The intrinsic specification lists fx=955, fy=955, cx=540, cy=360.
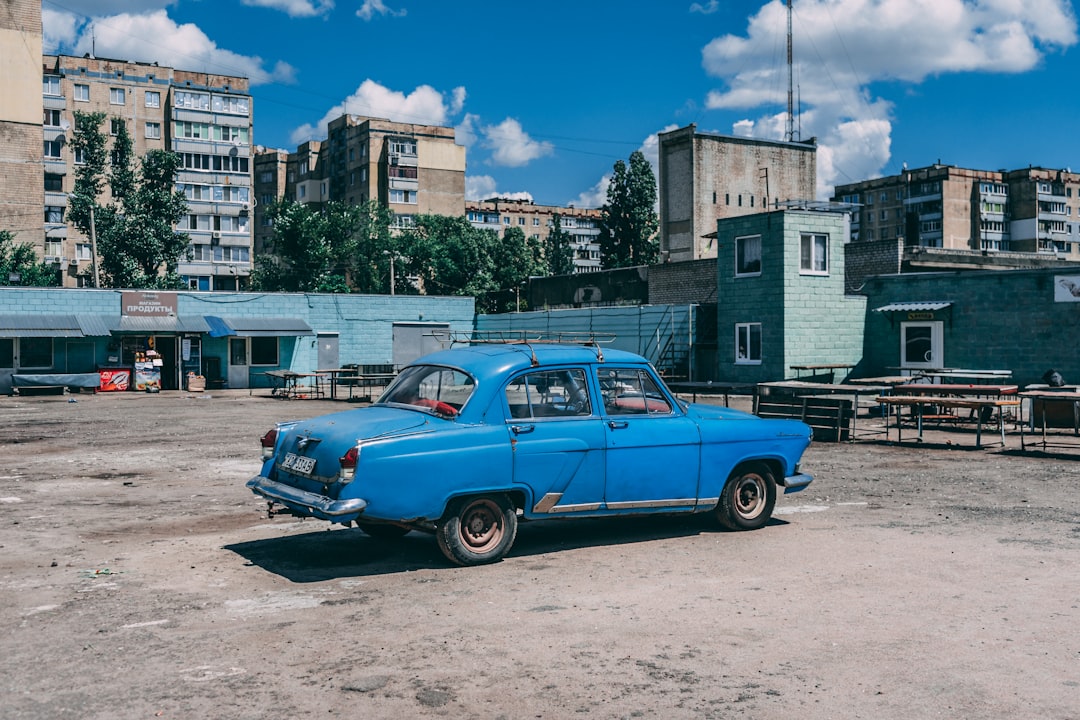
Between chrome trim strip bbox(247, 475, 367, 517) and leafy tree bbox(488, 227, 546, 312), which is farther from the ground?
leafy tree bbox(488, 227, 546, 312)

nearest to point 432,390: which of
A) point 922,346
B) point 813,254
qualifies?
point 922,346

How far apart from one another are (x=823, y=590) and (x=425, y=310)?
39787 mm

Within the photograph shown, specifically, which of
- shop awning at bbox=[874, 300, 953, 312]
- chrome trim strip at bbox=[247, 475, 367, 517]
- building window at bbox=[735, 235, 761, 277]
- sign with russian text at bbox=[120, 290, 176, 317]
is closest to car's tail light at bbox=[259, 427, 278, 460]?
chrome trim strip at bbox=[247, 475, 367, 517]

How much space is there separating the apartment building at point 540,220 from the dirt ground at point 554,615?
10589 cm

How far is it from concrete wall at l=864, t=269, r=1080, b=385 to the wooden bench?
10.4 meters

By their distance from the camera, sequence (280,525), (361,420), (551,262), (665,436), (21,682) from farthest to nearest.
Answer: (551,262), (280,525), (665,436), (361,420), (21,682)

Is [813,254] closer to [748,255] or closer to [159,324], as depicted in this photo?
[748,255]

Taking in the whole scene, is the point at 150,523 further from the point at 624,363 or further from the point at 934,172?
the point at 934,172

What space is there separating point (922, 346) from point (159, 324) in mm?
28610

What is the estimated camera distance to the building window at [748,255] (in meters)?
31.9

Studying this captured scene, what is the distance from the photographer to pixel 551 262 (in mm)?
91562

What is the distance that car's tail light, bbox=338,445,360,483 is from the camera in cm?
704

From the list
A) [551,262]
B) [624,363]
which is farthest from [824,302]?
[551,262]

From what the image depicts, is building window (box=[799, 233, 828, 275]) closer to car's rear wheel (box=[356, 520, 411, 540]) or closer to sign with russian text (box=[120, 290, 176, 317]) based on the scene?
car's rear wheel (box=[356, 520, 411, 540])
